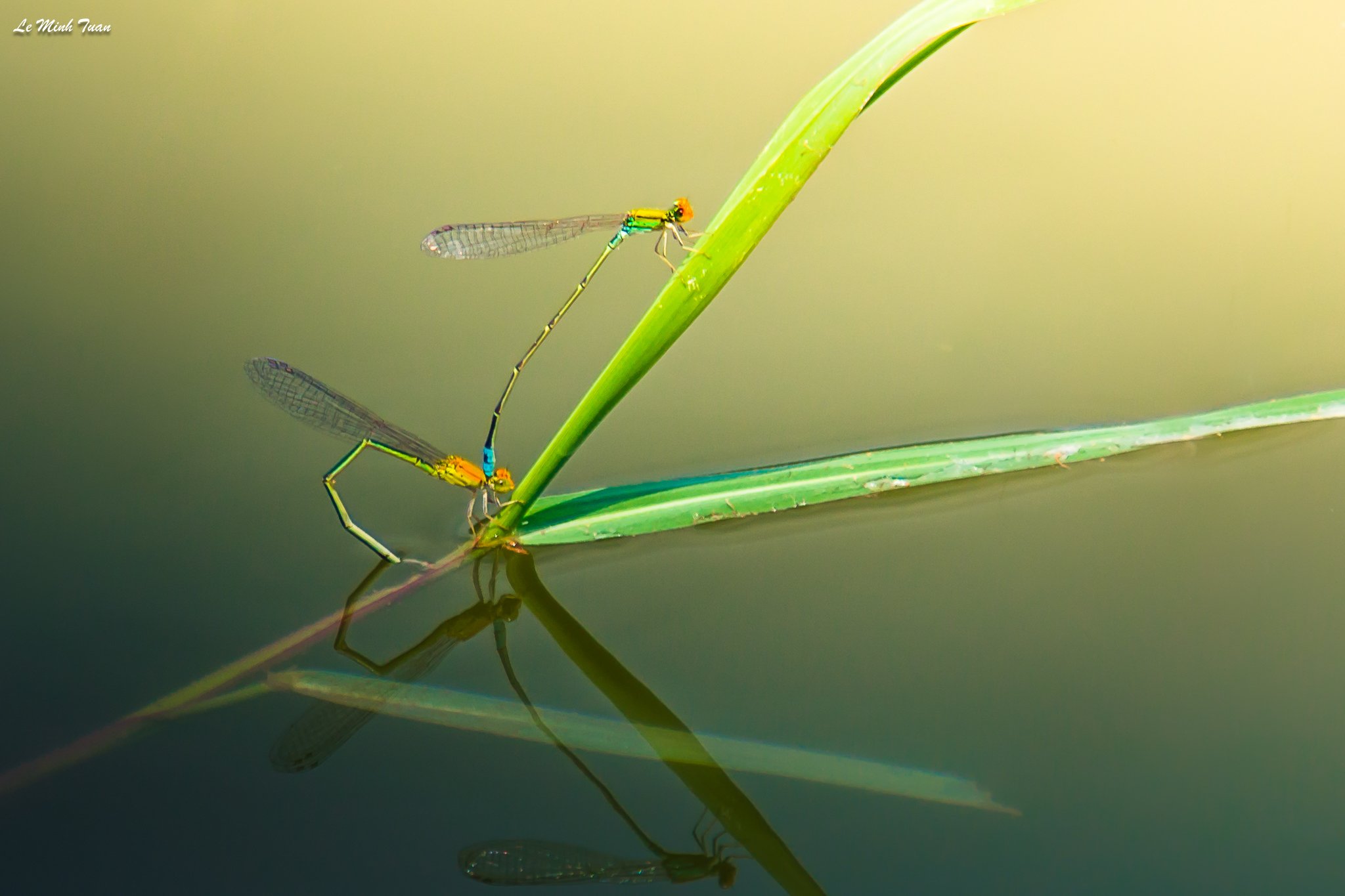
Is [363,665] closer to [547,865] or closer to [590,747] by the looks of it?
[590,747]

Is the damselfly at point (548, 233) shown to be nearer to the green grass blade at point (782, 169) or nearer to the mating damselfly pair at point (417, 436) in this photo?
the mating damselfly pair at point (417, 436)

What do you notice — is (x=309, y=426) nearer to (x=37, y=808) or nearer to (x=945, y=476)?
(x=37, y=808)

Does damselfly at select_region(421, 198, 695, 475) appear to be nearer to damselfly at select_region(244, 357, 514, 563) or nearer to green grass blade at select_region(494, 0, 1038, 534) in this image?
damselfly at select_region(244, 357, 514, 563)
